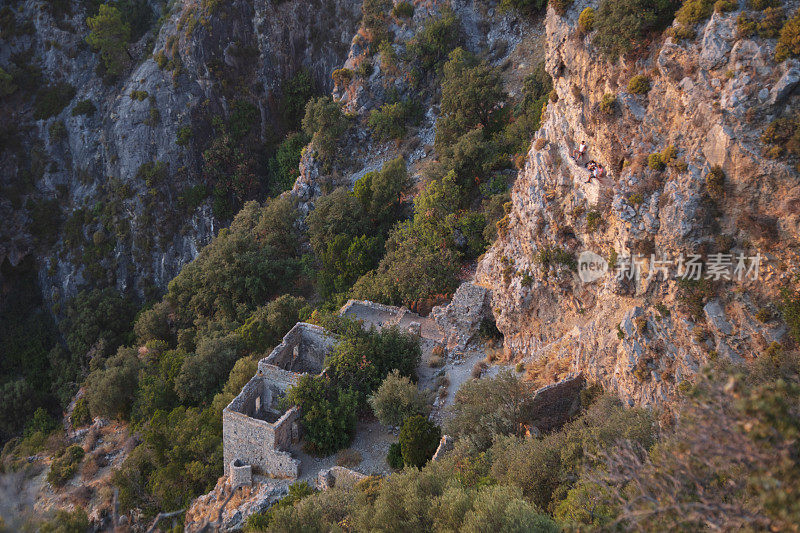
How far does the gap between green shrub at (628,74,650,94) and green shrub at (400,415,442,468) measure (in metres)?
13.5

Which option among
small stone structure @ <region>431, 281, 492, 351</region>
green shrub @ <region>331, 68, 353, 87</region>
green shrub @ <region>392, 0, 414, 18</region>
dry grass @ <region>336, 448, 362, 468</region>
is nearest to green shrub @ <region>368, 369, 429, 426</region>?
dry grass @ <region>336, 448, 362, 468</region>

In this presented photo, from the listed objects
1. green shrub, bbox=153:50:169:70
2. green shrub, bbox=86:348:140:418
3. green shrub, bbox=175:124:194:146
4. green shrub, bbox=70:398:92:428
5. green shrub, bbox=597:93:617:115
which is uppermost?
green shrub, bbox=153:50:169:70

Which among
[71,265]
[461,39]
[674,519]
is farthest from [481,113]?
[71,265]

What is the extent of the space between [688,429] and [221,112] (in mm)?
53763

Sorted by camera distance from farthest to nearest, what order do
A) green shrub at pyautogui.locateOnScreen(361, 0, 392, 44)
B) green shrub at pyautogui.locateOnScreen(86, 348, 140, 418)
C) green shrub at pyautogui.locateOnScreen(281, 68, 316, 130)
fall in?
green shrub at pyautogui.locateOnScreen(281, 68, 316, 130), green shrub at pyautogui.locateOnScreen(361, 0, 392, 44), green shrub at pyautogui.locateOnScreen(86, 348, 140, 418)

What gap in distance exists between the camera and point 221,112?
53.6 metres

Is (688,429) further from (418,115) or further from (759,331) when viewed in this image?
(418,115)

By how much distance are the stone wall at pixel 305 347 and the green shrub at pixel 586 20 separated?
53.2 ft

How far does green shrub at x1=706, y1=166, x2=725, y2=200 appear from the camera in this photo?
14289mm

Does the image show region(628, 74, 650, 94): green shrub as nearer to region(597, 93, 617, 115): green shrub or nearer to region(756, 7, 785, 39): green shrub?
region(597, 93, 617, 115): green shrub

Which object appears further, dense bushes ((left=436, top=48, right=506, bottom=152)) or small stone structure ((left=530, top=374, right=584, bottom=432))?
dense bushes ((left=436, top=48, right=506, bottom=152))

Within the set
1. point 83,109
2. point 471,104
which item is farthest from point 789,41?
point 83,109

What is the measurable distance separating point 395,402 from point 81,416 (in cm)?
2680

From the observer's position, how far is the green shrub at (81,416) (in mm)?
34969
